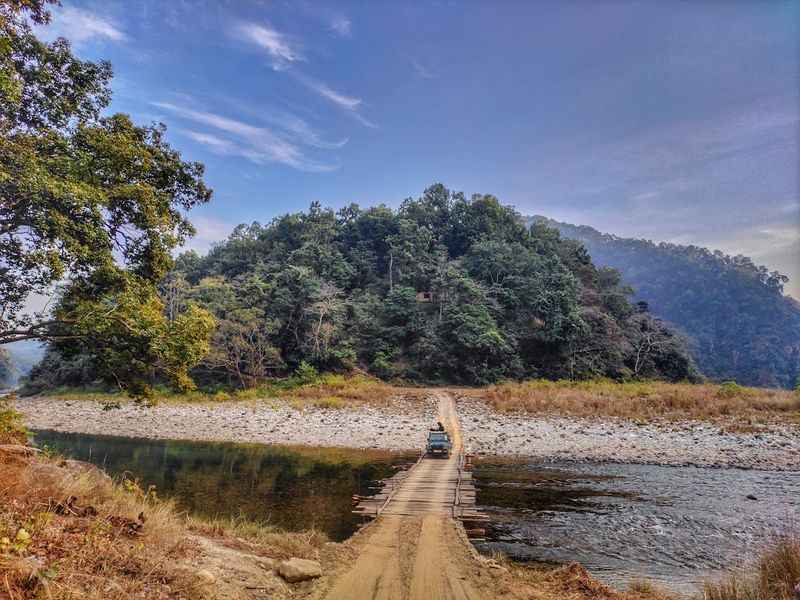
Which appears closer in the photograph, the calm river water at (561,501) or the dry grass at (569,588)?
the dry grass at (569,588)

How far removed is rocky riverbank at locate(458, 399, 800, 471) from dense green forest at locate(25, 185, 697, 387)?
17761mm

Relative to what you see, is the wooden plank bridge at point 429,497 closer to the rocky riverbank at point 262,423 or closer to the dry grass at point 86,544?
the dry grass at point 86,544

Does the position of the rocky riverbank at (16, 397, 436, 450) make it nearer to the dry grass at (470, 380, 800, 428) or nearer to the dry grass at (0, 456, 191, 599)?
the dry grass at (470, 380, 800, 428)

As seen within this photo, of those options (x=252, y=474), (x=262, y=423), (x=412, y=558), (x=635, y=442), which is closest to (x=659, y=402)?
(x=635, y=442)

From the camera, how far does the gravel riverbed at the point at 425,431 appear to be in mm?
20344

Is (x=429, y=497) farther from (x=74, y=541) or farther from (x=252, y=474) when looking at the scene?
(x=74, y=541)

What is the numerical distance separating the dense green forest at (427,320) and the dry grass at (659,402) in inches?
449

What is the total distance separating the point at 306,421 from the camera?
96.4ft

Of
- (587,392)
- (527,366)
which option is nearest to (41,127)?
(587,392)

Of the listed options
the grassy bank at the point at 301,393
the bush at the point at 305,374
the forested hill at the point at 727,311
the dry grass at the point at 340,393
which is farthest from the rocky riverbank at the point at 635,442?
the forested hill at the point at 727,311

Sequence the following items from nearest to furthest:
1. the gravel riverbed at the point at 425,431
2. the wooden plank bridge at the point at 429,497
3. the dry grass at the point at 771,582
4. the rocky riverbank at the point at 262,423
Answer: the dry grass at the point at 771,582 < the wooden plank bridge at the point at 429,497 < the gravel riverbed at the point at 425,431 < the rocky riverbank at the point at 262,423

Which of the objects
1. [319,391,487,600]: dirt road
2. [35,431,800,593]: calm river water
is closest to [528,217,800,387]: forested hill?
[35,431,800,593]: calm river water

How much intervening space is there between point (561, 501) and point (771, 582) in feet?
25.5

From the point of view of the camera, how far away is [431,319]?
1906 inches
